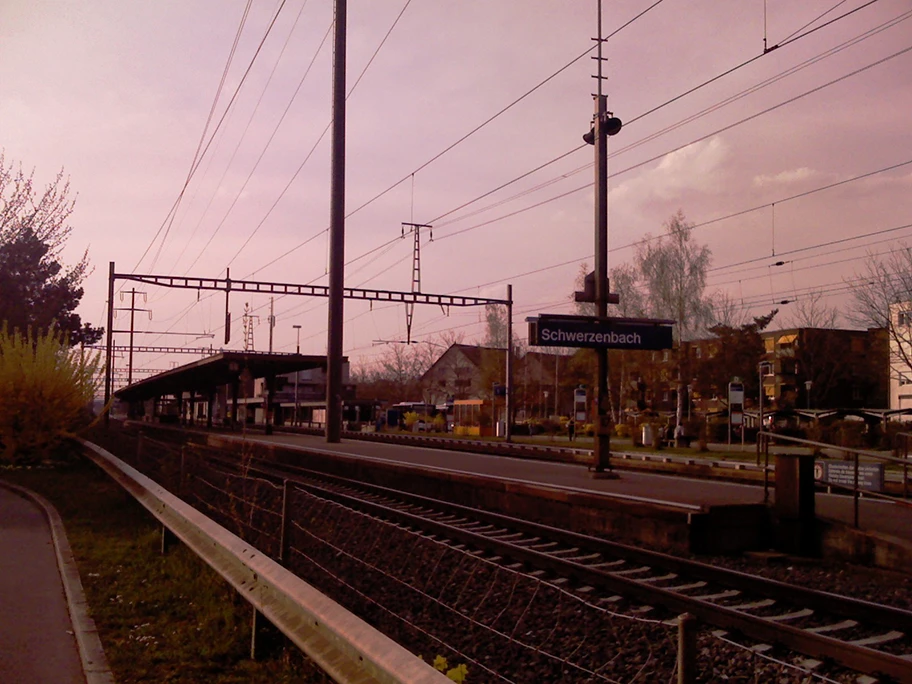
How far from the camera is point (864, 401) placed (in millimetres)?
77438

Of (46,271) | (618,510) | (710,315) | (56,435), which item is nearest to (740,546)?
(618,510)

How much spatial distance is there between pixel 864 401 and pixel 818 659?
3098 inches

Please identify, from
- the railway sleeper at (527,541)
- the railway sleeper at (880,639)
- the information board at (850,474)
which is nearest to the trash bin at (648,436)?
the information board at (850,474)

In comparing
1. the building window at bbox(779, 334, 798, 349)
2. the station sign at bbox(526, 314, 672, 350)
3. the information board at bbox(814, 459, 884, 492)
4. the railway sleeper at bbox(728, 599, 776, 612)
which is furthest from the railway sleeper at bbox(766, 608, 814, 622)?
the building window at bbox(779, 334, 798, 349)

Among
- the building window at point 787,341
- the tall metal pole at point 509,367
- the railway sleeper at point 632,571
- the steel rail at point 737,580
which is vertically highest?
the building window at point 787,341

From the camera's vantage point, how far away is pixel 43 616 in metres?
6.86

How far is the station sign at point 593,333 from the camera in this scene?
16.8 m

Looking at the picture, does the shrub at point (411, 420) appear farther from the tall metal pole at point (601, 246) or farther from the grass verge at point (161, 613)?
the grass verge at point (161, 613)

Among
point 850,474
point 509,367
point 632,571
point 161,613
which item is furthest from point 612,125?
point 509,367

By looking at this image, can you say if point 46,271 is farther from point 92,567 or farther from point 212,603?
point 212,603

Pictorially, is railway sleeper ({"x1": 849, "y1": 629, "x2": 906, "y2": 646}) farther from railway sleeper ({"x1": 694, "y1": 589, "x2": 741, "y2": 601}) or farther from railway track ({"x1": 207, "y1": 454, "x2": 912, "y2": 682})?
railway sleeper ({"x1": 694, "y1": 589, "x2": 741, "y2": 601})

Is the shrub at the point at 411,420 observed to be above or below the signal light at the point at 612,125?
below

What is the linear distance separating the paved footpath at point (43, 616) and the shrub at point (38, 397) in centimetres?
1086

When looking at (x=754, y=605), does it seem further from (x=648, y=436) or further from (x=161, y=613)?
(x=648, y=436)
